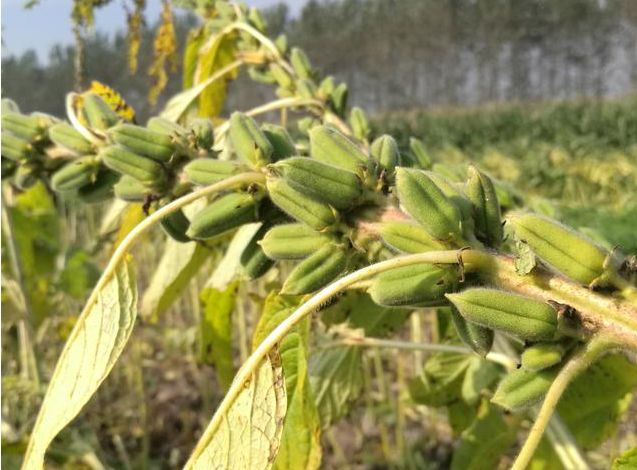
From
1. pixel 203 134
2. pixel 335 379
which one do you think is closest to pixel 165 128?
pixel 203 134

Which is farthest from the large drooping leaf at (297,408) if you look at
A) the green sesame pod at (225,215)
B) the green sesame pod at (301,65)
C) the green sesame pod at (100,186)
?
the green sesame pod at (301,65)

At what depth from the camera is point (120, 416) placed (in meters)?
3.57

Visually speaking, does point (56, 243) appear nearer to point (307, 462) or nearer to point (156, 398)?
point (156, 398)

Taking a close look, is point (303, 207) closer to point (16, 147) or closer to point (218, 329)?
point (16, 147)

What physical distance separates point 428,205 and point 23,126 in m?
0.49

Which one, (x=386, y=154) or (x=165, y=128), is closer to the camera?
(x=386, y=154)

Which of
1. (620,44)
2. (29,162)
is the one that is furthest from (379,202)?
(620,44)

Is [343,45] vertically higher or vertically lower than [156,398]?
lower

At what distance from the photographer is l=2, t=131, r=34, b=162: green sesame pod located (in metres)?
0.78

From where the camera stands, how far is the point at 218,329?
1.01 m

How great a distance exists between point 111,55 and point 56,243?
3912mm

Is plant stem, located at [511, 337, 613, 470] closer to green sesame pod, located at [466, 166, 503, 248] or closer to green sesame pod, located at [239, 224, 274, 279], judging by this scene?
green sesame pod, located at [466, 166, 503, 248]

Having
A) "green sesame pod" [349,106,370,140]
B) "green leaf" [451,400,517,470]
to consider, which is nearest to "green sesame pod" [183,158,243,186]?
"green sesame pod" [349,106,370,140]

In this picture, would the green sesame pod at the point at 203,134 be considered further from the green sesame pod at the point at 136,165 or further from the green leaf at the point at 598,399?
the green leaf at the point at 598,399
